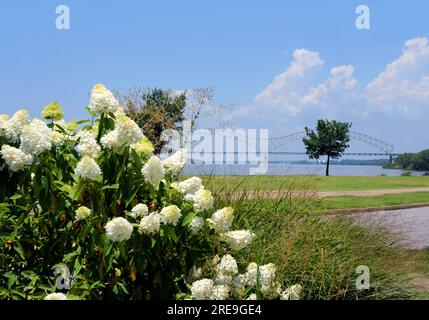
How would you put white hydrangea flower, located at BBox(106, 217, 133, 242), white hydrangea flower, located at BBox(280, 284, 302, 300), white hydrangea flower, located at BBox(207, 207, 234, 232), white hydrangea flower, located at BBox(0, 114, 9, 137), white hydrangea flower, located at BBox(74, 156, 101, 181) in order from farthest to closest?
white hydrangea flower, located at BBox(0, 114, 9, 137) < white hydrangea flower, located at BBox(280, 284, 302, 300) < white hydrangea flower, located at BBox(207, 207, 234, 232) < white hydrangea flower, located at BBox(74, 156, 101, 181) < white hydrangea flower, located at BBox(106, 217, 133, 242)

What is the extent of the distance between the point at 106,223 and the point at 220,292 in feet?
3.86

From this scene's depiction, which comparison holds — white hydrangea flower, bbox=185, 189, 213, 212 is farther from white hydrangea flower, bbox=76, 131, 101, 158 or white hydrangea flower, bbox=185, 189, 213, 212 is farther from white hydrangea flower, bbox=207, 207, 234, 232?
A: white hydrangea flower, bbox=76, 131, 101, 158

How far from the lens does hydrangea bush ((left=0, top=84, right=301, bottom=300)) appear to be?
4355 mm

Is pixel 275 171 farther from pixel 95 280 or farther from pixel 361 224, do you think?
pixel 95 280

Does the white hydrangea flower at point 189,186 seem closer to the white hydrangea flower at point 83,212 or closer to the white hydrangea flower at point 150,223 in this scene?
the white hydrangea flower at point 150,223

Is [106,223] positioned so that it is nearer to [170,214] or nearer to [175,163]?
[170,214]

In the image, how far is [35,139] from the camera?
4.46m

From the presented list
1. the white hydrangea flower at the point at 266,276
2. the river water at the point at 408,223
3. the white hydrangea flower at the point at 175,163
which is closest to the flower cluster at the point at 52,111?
the white hydrangea flower at the point at 175,163

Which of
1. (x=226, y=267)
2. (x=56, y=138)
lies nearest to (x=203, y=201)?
(x=226, y=267)

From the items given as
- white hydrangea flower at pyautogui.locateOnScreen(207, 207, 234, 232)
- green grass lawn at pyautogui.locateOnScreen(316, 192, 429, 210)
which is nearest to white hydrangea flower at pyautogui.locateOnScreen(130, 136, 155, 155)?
white hydrangea flower at pyautogui.locateOnScreen(207, 207, 234, 232)

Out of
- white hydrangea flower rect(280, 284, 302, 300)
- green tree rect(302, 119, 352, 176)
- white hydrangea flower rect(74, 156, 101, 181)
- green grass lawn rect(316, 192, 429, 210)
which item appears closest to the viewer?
white hydrangea flower rect(74, 156, 101, 181)

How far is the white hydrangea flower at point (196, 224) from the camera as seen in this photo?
4535mm
